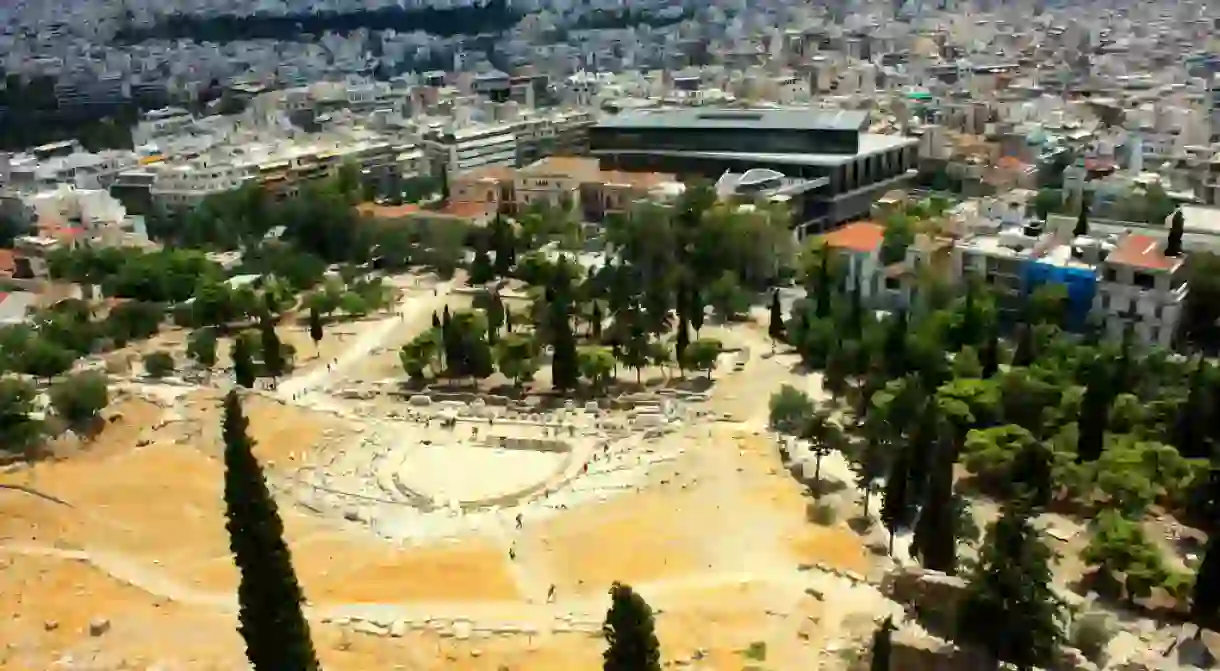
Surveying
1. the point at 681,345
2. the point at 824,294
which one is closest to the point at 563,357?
the point at 681,345

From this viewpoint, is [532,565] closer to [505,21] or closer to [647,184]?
[647,184]

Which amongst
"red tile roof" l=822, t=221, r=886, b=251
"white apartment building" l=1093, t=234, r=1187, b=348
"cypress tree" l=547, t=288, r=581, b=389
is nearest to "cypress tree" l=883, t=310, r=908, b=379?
"white apartment building" l=1093, t=234, r=1187, b=348

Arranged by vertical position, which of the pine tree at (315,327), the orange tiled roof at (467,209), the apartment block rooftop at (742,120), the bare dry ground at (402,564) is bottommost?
the bare dry ground at (402,564)

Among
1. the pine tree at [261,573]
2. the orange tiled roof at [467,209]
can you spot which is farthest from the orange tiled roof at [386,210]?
the pine tree at [261,573]

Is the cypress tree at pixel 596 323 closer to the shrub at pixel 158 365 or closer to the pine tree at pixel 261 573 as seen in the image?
the shrub at pixel 158 365

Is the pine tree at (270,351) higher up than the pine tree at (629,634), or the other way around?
the pine tree at (629,634)

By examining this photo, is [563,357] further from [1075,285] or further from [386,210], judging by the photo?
[386,210]
